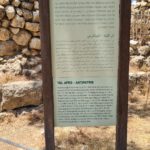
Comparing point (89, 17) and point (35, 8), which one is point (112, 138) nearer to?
point (89, 17)

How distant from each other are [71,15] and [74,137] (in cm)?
178

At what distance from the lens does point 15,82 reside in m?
4.62

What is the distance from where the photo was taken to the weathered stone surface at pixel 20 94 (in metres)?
4.43

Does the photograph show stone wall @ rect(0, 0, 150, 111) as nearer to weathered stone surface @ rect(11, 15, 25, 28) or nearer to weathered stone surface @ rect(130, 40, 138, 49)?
weathered stone surface @ rect(11, 15, 25, 28)

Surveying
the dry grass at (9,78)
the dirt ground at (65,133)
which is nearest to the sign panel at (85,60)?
the dirt ground at (65,133)

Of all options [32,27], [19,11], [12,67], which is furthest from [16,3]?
[12,67]

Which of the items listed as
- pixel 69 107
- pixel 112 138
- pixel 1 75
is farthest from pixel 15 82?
pixel 69 107

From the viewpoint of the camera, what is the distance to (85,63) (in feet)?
8.80

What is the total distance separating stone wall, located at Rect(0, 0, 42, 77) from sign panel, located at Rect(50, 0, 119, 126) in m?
2.28

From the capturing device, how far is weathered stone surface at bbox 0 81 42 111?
4.43 m

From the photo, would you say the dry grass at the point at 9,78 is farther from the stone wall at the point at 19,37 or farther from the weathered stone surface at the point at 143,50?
the weathered stone surface at the point at 143,50

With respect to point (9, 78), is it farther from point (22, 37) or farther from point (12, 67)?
point (22, 37)

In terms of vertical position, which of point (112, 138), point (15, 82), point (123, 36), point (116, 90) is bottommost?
point (112, 138)

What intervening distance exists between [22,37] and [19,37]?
0.04 m
